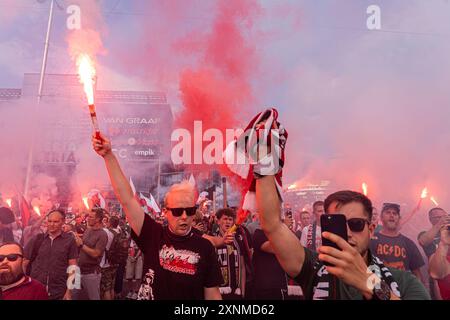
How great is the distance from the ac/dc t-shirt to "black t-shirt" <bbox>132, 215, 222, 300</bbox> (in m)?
2.49

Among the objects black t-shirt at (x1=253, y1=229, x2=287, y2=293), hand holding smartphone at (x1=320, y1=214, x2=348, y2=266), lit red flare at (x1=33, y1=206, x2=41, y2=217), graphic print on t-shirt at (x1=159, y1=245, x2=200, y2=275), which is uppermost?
hand holding smartphone at (x1=320, y1=214, x2=348, y2=266)

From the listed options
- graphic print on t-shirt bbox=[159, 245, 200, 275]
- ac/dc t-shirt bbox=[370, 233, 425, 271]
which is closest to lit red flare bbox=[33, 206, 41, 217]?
graphic print on t-shirt bbox=[159, 245, 200, 275]

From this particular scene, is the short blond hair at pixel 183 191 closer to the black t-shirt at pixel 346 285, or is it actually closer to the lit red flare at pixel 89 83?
the lit red flare at pixel 89 83

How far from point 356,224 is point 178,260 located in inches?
46.1

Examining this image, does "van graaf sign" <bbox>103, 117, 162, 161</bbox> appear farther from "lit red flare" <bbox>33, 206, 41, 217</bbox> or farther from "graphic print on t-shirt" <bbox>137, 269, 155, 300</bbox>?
"graphic print on t-shirt" <bbox>137, 269, 155, 300</bbox>

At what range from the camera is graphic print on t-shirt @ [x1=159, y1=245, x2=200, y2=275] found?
2242 mm

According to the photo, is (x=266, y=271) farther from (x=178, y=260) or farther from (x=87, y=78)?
(x=87, y=78)

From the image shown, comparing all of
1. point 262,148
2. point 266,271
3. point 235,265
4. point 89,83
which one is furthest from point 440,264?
point 89,83

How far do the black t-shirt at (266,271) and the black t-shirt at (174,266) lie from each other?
61.4 inches

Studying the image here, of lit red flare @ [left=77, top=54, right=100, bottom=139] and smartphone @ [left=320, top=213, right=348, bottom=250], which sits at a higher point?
lit red flare @ [left=77, top=54, right=100, bottom=139]

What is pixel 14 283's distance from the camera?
2.84m

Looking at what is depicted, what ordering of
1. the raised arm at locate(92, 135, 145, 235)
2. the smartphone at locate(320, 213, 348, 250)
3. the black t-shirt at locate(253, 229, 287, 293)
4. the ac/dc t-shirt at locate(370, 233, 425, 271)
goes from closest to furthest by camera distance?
the smartphone at locate(320, 213, 348, 250) < the raised arm at locate(92, 135, 145, 235) < the black t-shirt at locate(253, 229, 287, 293) < the ac/dc t-shirt at locate(370, 233, 425, 271)
